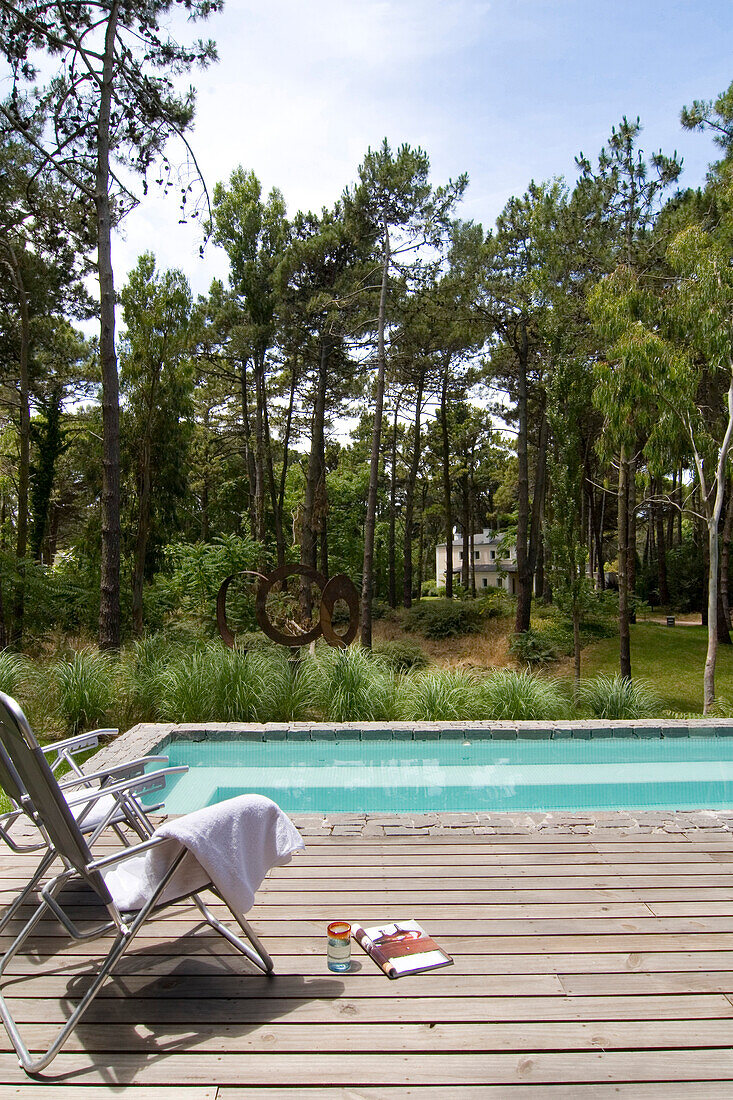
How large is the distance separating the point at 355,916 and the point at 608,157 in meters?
16.0

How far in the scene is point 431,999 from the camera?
7.64 feet

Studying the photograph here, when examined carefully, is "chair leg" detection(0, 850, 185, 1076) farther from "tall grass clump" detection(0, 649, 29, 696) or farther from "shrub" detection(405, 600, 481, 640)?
"shrub" detection(405, 600, 481, 640)

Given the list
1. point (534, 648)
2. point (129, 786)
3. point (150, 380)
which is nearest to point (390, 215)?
point (150, 380)

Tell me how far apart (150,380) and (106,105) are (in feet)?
18.5

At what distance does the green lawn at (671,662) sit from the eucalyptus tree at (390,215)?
529 cm

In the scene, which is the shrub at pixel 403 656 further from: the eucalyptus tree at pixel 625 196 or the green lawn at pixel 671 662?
the eucalyptus tree at pixel 625 196

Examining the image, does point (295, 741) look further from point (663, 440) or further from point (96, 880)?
point (663, 440)

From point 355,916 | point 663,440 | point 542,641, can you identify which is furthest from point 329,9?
point 542,641

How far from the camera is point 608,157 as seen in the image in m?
14.9

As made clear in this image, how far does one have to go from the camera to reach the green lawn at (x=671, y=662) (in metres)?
12.5

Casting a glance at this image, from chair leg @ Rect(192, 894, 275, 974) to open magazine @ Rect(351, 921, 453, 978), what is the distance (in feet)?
1.17

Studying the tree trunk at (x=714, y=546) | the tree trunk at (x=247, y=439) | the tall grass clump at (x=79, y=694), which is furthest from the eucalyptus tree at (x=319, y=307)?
the tall grass clump at (x=79, y=694)

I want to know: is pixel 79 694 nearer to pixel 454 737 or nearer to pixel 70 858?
pixel 454 737

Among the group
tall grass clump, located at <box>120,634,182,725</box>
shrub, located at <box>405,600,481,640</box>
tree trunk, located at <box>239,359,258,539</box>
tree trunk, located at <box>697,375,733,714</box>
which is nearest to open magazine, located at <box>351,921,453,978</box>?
tall grass clump, located at <box>120,634,182,725</box>
